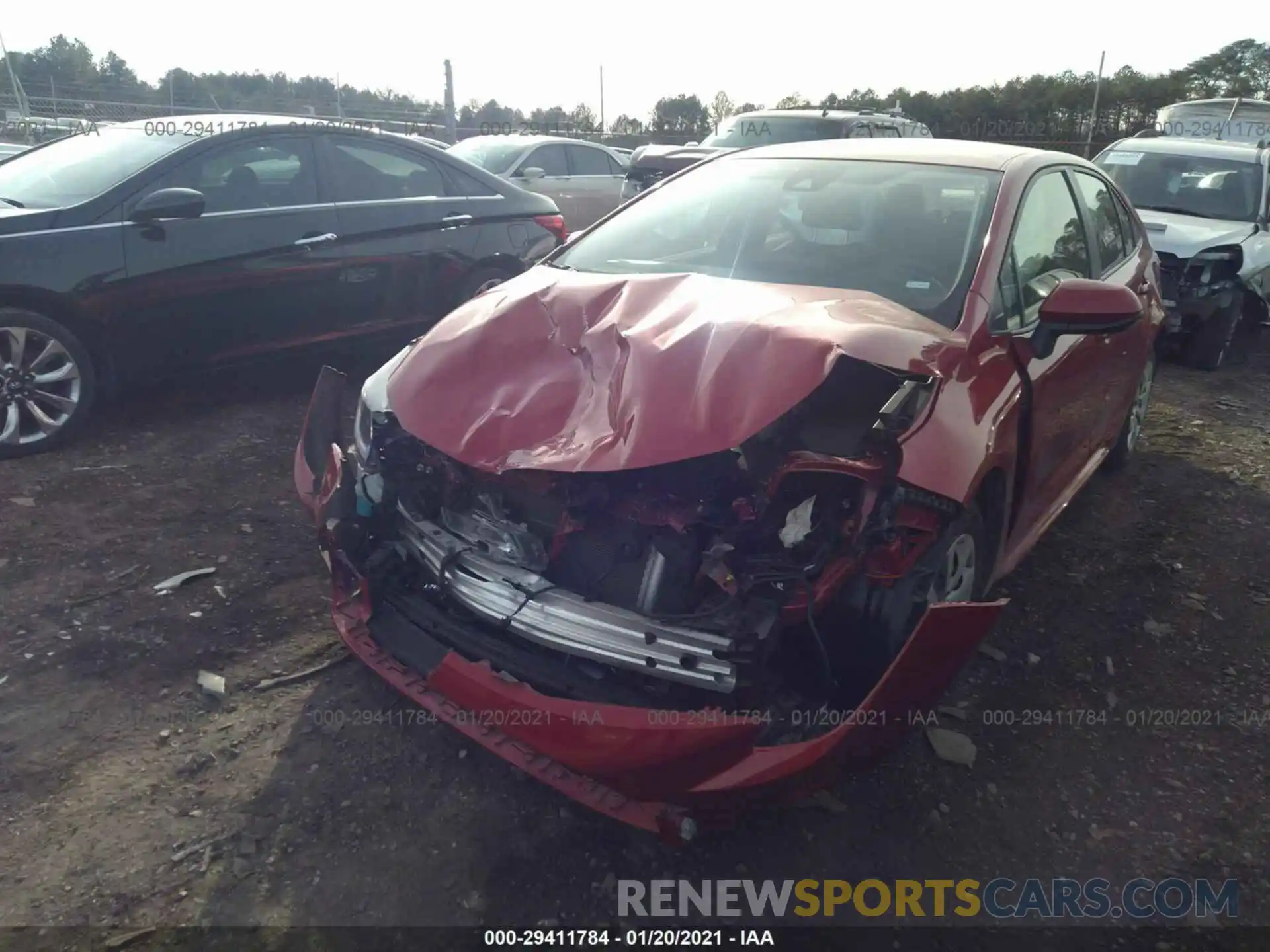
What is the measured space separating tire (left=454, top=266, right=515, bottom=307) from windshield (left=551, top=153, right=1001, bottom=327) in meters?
2.27

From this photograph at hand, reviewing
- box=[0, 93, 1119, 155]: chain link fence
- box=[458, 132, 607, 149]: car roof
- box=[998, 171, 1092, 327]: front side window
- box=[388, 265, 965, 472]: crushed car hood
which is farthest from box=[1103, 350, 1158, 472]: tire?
box=[0, 93, 1119, 155]: chain link fence

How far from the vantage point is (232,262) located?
4.91 metres

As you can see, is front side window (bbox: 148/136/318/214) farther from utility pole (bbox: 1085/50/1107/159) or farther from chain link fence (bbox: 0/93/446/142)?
utility pole (bbox: 1085/50/1107/159)

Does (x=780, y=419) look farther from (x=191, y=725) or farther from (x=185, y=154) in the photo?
(x=185, y=154)

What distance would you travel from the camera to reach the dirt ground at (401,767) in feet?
7.40

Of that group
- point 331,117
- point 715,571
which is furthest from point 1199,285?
point 331,117

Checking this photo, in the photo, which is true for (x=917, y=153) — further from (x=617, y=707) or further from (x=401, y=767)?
(x=401, y=767)

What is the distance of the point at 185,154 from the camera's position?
16.0 feet

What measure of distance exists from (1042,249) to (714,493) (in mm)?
1845

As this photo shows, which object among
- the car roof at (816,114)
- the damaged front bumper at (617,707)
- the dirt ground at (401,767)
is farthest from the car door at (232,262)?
the car roof at (816,114)

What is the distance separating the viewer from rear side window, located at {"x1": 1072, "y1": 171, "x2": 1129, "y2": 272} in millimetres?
3977

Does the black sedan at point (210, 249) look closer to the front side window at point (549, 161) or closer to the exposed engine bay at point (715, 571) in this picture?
the exposed engine bay at point (715, 571)

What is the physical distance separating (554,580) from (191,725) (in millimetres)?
1216

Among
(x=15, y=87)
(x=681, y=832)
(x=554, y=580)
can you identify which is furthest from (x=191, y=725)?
(x=15, y=87)
